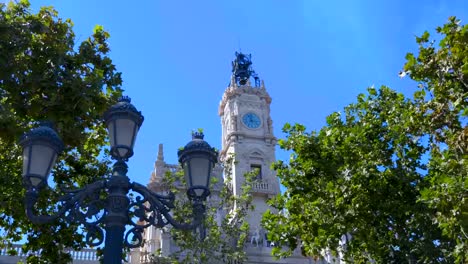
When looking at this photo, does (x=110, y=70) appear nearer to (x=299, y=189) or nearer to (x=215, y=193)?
(x=299, y=189)

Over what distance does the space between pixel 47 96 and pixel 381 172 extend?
9.45 meters

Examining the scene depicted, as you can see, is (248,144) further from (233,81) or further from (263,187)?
(233,81)

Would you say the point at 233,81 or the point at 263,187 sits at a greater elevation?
the point at 233,81

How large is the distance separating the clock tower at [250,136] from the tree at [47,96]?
24.0 metres

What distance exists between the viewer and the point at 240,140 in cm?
4066

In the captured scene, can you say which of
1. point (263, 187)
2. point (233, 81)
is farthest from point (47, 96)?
point (233, 81)

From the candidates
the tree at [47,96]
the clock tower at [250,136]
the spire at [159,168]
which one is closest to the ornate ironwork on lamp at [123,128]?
the tree at [47,96]

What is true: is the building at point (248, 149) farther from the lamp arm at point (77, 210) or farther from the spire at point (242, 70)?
the lamp arm at point (77, 210)

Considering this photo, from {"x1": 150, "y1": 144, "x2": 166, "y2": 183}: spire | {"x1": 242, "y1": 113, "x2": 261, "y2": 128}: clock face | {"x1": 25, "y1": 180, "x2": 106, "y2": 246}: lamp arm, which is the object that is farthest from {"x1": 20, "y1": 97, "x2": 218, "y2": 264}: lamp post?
{"x1": 242, "y1": 113, "x2": 261, "y2": 128}: clock face

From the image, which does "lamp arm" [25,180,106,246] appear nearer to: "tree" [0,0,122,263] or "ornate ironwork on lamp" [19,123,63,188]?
"ornate ironwork on lamp" [19,123,63,188]

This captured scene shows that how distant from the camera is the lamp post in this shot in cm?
647

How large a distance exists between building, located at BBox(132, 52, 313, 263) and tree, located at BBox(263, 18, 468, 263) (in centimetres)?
1587

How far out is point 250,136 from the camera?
41.1m

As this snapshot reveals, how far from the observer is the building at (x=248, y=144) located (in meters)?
34.6
